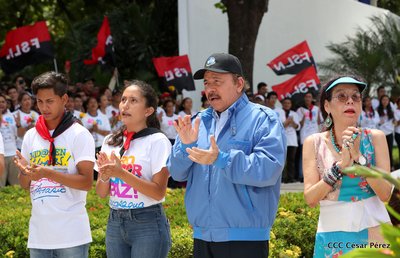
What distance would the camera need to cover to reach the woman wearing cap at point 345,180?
435 centimetres

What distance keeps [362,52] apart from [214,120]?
19037 mm

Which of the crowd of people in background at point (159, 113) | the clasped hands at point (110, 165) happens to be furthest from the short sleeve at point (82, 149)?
the crowd of people in background at point (159, 113)

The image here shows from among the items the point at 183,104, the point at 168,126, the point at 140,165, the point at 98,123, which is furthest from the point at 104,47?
the point at 140,165

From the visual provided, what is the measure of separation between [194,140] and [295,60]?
48.6ft

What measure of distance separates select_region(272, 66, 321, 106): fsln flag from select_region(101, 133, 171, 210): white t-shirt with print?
1310 cm

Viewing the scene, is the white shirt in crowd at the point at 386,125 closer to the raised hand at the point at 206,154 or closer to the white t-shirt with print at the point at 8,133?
the white t-shirt with print at the point at 8,133

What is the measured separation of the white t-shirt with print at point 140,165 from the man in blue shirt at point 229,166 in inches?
21.5

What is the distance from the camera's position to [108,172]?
5008 millimetres

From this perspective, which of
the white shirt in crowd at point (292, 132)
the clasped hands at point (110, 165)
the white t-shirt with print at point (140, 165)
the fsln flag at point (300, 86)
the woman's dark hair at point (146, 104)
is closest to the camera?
the clasped hands at point (110, 165)

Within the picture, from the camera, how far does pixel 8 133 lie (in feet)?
44.1

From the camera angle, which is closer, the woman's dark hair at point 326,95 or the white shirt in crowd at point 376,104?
the woman's dark hair at point 326,95

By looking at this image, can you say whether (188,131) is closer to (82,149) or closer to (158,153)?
(158,153)

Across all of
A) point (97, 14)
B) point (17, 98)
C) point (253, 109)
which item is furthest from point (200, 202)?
point (97, 14)

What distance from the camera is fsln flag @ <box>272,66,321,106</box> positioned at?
18172 millimetres
